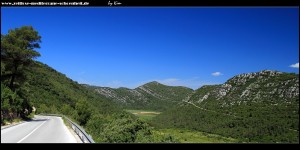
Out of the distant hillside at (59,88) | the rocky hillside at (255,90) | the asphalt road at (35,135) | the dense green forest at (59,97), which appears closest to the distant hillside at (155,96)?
the rocky hillside at (255,90)

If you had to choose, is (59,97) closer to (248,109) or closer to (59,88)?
(59,88)

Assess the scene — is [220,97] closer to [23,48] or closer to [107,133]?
[107,133]

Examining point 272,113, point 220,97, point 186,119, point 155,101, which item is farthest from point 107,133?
point 155,101

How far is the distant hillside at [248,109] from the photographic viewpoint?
2459 cm

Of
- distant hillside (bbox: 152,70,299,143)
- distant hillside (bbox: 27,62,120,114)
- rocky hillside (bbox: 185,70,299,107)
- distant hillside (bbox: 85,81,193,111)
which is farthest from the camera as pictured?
distant hillside (bbox: 85,81,193,111)

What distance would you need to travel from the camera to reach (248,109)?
45.0 m

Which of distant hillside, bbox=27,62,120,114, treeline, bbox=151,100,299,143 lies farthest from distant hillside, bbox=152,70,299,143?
distant hillside, bbox=27,62,120,114

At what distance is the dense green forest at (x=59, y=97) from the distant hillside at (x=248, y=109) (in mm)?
8435

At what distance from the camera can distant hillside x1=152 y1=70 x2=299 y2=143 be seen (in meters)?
24.6

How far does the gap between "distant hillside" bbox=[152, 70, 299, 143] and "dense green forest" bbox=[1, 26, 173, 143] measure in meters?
8.43

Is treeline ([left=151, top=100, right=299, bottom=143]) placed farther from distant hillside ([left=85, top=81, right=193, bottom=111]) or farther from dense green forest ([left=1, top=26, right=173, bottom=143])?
dense green forest ([left=1, top=26, right=173, bottom=143])
